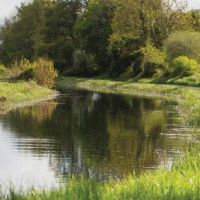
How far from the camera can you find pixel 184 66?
64.0m

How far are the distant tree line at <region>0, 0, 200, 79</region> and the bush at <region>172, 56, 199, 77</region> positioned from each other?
300 centimetres

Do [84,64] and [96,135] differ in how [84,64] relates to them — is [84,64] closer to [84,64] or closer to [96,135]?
[84,64]

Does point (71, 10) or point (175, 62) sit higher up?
point (71, 10)

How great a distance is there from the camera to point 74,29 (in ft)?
317

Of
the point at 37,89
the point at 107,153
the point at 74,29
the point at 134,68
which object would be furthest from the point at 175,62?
the point at 107,153

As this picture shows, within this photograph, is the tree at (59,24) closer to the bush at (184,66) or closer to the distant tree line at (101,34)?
the distant tree line at (101,34)

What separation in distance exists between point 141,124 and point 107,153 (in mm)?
9916

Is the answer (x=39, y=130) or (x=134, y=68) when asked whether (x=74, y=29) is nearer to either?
(x=134, y=68)

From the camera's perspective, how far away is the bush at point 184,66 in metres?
63.8

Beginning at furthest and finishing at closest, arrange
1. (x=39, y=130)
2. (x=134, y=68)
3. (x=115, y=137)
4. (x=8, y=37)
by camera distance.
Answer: (x=8, y=37) < (x=134, y=68) < (x=39, y=130) < (x=115, y=137)

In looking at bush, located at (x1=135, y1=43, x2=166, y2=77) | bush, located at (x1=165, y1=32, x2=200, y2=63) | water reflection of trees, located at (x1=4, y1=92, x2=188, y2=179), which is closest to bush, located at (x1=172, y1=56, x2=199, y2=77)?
bush, located at (x1=165, y1=32, x2=200, y2=63)

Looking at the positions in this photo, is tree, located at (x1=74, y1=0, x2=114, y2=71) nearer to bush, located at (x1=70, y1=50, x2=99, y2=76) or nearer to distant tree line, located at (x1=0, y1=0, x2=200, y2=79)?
distant tree line, located at (x1=0, y1=0, x2=200, y2=79)

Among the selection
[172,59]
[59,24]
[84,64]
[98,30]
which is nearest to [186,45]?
[172,59]

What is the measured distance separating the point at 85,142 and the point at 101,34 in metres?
66.6
